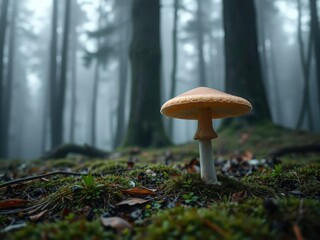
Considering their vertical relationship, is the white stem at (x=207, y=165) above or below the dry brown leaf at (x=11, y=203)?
above

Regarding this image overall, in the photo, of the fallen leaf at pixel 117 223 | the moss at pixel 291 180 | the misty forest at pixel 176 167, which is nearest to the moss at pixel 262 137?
the misty forest at pixel 176 167

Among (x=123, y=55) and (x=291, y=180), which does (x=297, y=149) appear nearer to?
(x=291, y=180)

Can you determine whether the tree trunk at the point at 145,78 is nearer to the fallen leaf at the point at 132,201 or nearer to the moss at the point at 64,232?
the fallen leaf at the point at 132,201

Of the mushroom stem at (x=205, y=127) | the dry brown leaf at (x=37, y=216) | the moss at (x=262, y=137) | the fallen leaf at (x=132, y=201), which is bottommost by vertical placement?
the dry brown leaf at (x=37, y=216)

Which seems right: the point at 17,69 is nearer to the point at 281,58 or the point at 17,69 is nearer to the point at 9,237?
the point at 9,237

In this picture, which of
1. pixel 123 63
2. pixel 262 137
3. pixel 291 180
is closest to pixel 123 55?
pixel 123 63

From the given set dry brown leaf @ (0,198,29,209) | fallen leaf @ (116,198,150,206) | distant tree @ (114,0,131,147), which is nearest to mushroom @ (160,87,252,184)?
fallen leaf @ (116,198,150,206)

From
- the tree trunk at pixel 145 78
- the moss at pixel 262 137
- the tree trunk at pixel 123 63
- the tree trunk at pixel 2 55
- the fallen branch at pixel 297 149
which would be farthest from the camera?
the tree trunk at pixel 123 63

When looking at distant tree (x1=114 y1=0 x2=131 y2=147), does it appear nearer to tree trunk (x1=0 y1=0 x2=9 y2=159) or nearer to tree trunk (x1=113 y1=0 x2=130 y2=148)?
tree trunk (x1=113 y1=0 x2=130 y2=148)
